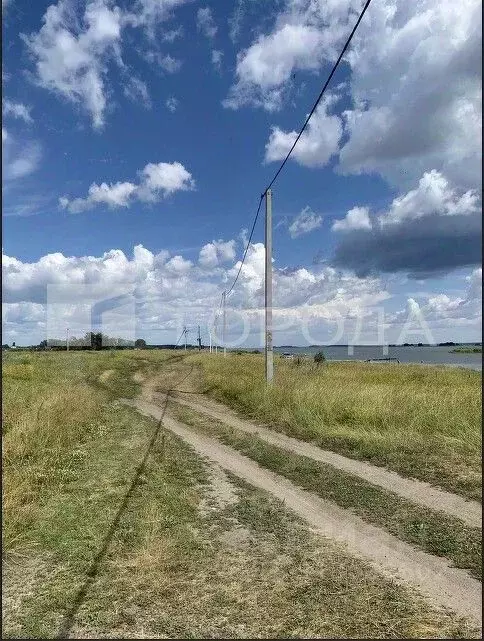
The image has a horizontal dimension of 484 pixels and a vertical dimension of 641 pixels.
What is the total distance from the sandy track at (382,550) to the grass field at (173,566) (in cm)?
18

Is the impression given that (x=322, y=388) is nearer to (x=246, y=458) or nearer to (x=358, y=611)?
(x=246, y=458)

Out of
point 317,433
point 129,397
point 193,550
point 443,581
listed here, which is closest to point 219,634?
point 193,550

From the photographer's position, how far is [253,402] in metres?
15.9

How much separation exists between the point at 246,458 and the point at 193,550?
444 centimetres

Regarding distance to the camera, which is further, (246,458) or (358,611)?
(246,458)

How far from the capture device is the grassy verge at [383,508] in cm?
507

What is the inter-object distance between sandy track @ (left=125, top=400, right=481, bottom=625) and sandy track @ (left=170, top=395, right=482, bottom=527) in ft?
4.06

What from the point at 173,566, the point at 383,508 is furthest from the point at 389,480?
the point at 173,566

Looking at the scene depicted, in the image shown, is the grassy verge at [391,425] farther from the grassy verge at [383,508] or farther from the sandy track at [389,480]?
the grassy verge at [383,508]

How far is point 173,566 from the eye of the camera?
4547 millimetres

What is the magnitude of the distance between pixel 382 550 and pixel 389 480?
2878mm

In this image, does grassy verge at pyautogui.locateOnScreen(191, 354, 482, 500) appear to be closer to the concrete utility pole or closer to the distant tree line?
the concrete utility pole

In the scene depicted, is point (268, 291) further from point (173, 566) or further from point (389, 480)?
point (173, 566)

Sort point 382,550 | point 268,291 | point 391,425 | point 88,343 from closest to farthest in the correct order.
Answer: point 382,550 → point 391,425 → point 268,291 → point 88,343
